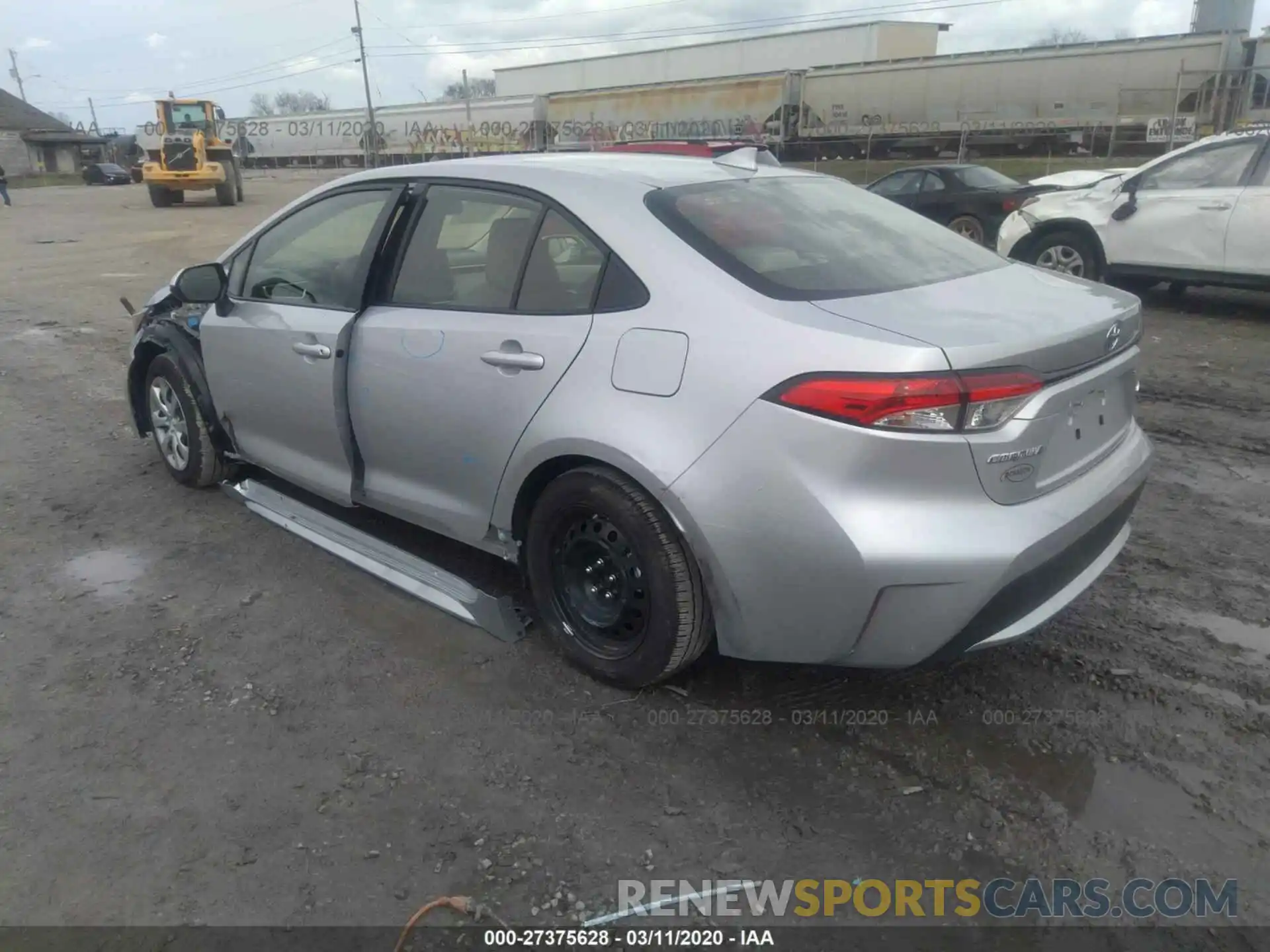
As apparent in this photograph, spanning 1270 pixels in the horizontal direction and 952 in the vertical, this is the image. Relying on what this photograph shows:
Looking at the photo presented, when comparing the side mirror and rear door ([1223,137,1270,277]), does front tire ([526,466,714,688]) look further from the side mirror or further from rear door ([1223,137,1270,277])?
rear door ([1223,137,1270,277])

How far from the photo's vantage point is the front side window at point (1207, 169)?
846 cm

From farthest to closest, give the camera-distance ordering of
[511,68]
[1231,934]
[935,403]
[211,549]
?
[511,68] → [211,549] → [935,403] → [1231,934]

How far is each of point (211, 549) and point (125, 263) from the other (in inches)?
500

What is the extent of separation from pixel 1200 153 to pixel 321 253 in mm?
8115

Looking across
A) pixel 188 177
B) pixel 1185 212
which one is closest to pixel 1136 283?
pixel 1185 212

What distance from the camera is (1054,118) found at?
76.6 feet

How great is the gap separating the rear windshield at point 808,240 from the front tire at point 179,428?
2.82 metres

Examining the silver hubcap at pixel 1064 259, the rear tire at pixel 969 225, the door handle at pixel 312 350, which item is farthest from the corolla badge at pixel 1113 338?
the rear tire at pixel 969 225

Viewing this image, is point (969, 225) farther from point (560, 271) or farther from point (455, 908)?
point (455, 908)

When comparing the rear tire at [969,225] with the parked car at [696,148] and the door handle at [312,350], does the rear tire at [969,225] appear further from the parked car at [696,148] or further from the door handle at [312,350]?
the door handle at [312,350]

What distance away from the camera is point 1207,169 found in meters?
8.69

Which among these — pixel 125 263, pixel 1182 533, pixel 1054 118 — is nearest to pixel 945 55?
pixel 1054 118

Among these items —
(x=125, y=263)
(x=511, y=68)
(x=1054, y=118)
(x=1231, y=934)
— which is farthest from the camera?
(x=511, y=68)

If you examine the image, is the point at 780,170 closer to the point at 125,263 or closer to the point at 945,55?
the point at 125,263
